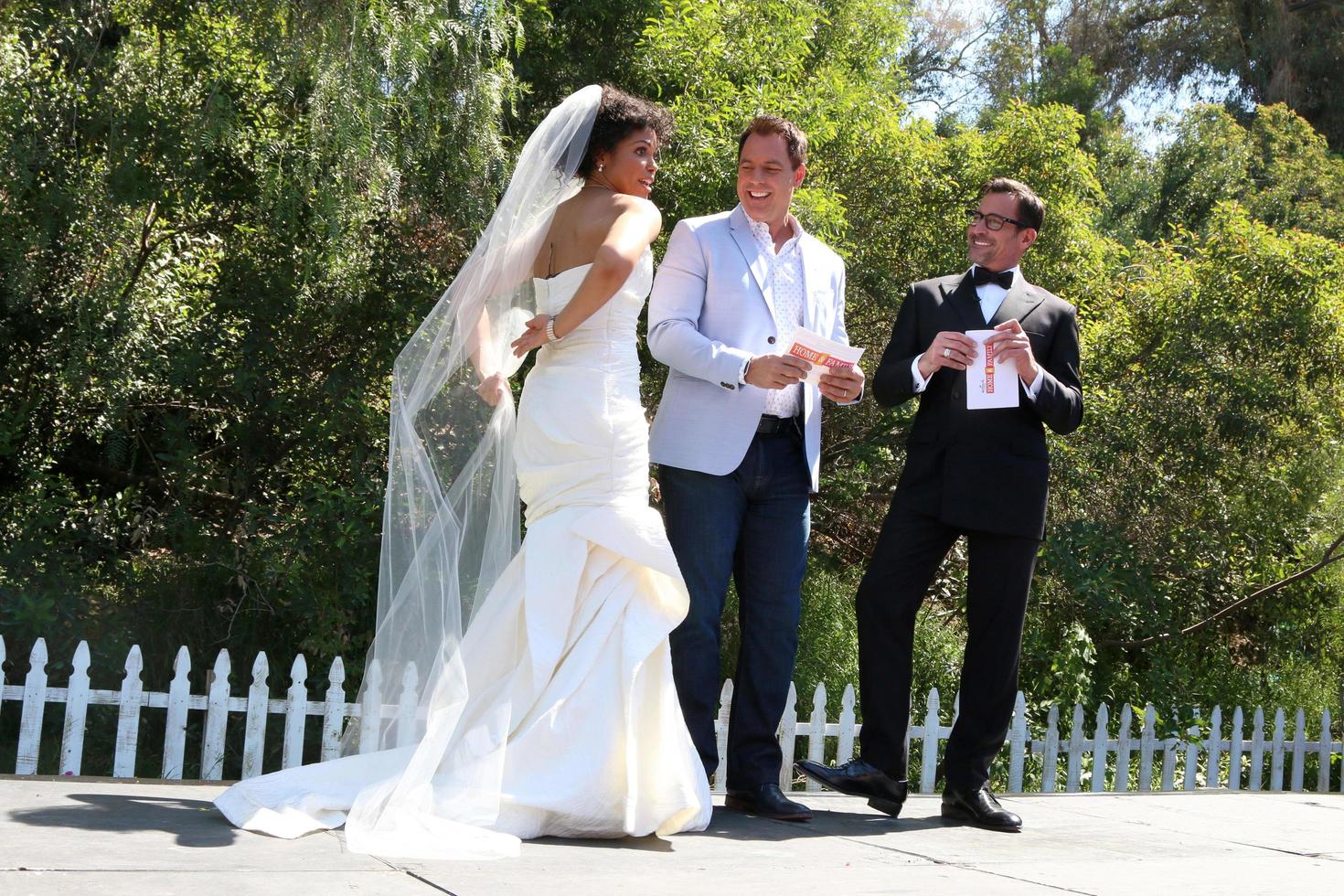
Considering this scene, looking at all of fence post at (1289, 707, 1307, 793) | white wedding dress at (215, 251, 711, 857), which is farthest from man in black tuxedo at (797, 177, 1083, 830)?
fence post at (1289, 707, 1307, 793)

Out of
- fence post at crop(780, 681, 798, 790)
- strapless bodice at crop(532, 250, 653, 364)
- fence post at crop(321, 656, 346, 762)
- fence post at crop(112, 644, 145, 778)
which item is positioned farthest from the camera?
fence post at crop(780, 681, 798, 790)

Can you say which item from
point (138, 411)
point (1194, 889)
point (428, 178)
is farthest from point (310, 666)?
point (1194, 889)

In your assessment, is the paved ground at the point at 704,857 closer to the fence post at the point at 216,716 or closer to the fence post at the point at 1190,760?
the fence post at the point at 216,716

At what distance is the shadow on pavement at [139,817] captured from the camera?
9.54ft

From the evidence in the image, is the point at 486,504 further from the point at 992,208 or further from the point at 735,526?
the point at 992,208

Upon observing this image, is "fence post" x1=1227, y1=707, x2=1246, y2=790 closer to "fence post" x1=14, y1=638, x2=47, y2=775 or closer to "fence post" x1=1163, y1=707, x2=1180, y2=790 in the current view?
"fence post" x1=1163, y1=707, x2=1180, y2=790

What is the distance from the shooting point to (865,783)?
3.86 meters

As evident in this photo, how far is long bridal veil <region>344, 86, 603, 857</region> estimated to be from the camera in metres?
3.18

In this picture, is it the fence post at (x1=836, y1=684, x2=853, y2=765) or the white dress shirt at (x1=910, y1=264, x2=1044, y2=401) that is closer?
the white dress shirt at (x1=910, y1=264, x2=1044, y2=401)

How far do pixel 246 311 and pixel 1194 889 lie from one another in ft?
16.6

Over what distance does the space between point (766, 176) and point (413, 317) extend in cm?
293

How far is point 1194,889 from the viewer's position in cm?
289

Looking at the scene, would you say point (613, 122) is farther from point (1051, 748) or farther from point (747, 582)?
point (1051, 748)

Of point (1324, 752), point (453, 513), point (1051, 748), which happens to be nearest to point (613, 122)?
point (453, 513)
